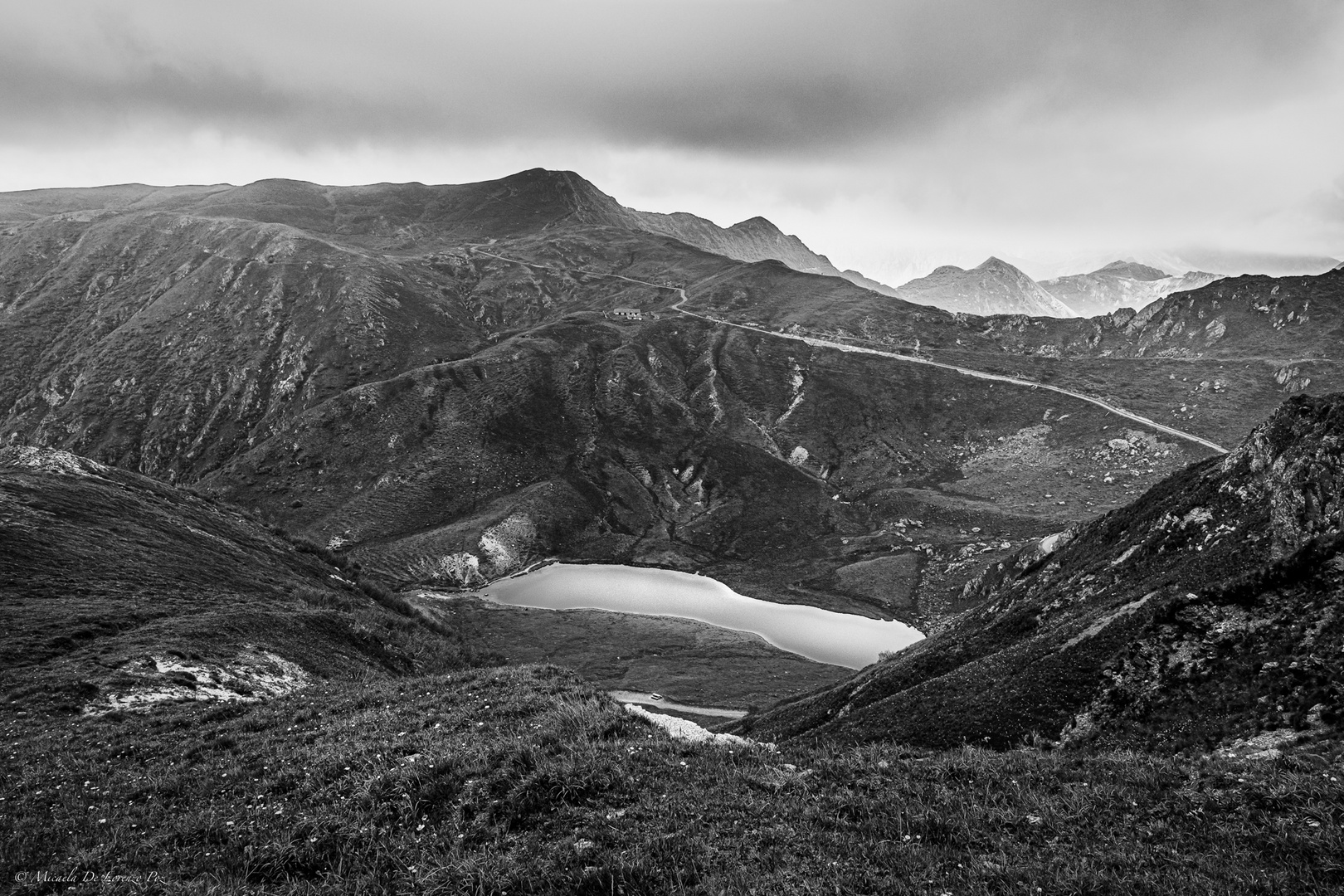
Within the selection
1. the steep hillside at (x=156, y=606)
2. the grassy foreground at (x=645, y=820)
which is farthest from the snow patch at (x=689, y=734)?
the steep hillside at (x=156, y=606)

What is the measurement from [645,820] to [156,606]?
133 feet

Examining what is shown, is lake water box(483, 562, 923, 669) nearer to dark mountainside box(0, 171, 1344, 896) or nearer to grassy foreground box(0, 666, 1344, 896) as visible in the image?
dark mountainside box(0, 171, 1344, 896)

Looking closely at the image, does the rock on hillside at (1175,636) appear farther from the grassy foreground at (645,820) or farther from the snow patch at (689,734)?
the snow patch at (689,734)

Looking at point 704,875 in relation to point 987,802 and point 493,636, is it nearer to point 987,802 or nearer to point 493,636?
point 987,802

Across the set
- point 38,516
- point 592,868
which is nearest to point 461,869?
point 592,868

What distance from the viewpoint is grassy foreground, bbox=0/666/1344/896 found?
33.3 ft

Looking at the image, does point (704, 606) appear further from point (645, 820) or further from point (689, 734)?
point (645, 820)

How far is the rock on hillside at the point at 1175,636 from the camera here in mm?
19859

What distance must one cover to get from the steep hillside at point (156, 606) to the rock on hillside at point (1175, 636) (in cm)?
2796

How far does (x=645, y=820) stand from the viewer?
12594 mm

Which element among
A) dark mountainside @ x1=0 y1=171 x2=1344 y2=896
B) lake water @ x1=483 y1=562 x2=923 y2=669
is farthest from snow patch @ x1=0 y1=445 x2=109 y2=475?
lake water @ x1=483 y1=562 x2=923 y2=669

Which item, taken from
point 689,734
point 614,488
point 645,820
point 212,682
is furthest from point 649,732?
point 614,488

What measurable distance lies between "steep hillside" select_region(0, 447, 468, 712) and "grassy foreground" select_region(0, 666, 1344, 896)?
1134 centimetres

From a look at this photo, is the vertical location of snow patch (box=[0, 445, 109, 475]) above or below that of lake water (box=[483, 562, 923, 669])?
above
